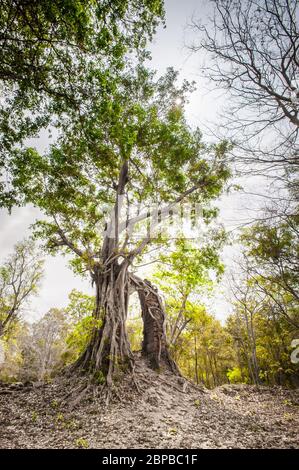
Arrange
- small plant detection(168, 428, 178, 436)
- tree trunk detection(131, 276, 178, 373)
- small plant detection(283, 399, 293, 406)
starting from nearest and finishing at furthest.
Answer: small plant detection(168, 428, 178, 436) < small plant detection(283, 399, 293, 406) < tree trunk detection(131, 276, 178, 373)

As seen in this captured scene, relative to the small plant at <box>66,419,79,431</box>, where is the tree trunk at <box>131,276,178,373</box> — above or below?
above

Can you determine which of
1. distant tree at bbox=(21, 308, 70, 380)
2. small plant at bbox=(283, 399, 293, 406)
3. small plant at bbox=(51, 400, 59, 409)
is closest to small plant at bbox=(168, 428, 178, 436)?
small plant at bbox=(51, 400, 59, 409)

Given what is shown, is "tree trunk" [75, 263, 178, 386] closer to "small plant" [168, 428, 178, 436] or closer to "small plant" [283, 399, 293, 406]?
"small plant" [168, 428, 178, 436]

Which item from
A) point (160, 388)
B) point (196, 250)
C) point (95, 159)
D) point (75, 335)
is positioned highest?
point (95, 159)

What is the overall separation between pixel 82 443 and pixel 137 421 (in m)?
1.48

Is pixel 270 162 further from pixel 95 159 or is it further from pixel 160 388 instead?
pixel 160 388

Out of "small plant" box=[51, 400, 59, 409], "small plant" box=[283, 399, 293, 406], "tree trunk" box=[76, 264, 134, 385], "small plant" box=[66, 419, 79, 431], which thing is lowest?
"small plant" box=[283, 399, 293, 406]

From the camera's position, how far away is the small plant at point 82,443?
3.99 meters

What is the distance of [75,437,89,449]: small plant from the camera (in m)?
3.99

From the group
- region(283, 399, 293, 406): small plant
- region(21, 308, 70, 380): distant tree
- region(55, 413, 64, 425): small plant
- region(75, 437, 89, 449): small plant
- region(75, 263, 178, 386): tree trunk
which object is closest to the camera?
region(75, 437, 89, 449): small plant

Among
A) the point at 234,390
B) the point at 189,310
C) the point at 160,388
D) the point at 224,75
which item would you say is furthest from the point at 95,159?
the point at 234,390

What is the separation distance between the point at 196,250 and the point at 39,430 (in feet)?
21.2

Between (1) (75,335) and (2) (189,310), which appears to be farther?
(2) (189,310)

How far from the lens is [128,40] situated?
4.55m
